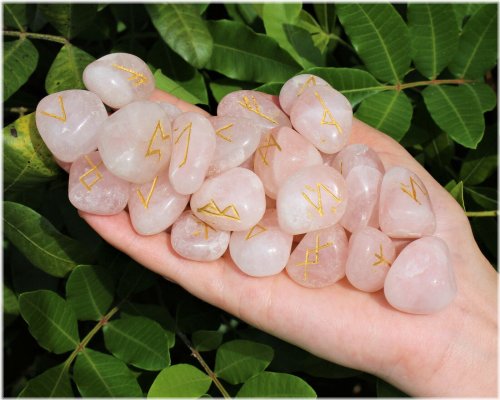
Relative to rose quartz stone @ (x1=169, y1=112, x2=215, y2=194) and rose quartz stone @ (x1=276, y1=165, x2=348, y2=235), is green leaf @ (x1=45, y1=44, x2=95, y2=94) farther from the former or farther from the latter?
rose quartz stone @ (x1=276, y1=165, x2=348, y2=235)

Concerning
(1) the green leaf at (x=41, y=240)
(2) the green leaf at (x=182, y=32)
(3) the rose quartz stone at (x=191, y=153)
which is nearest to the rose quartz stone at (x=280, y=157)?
(3) the rose quartz stone at (x=191, y=153)

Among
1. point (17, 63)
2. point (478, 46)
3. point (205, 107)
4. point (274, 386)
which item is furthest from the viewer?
point (205, 107)

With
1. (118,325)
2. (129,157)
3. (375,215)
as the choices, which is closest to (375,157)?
(375,215)

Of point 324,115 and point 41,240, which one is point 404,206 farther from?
point 41,240

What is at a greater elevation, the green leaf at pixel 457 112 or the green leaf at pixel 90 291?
the green leaf at pixel 457 112

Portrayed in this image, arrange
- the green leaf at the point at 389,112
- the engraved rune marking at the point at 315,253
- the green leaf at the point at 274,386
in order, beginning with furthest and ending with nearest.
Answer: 1. the green leaf at the point at 389,112
2. the engraved rune marking at the point at 315,253
3. the green leaf at the point at 274,386

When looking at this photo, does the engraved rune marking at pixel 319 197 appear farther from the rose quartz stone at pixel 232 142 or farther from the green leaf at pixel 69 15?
the green leaf at pixel 69 15

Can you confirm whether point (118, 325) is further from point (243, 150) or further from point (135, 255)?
point (243, 150)

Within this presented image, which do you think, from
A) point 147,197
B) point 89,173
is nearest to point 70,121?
point 89,173

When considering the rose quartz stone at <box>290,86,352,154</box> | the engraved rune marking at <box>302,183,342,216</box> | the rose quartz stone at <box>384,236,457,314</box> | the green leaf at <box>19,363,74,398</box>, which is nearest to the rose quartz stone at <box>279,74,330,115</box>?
the rose quartz stone at <box>290,86,352,154</box>
